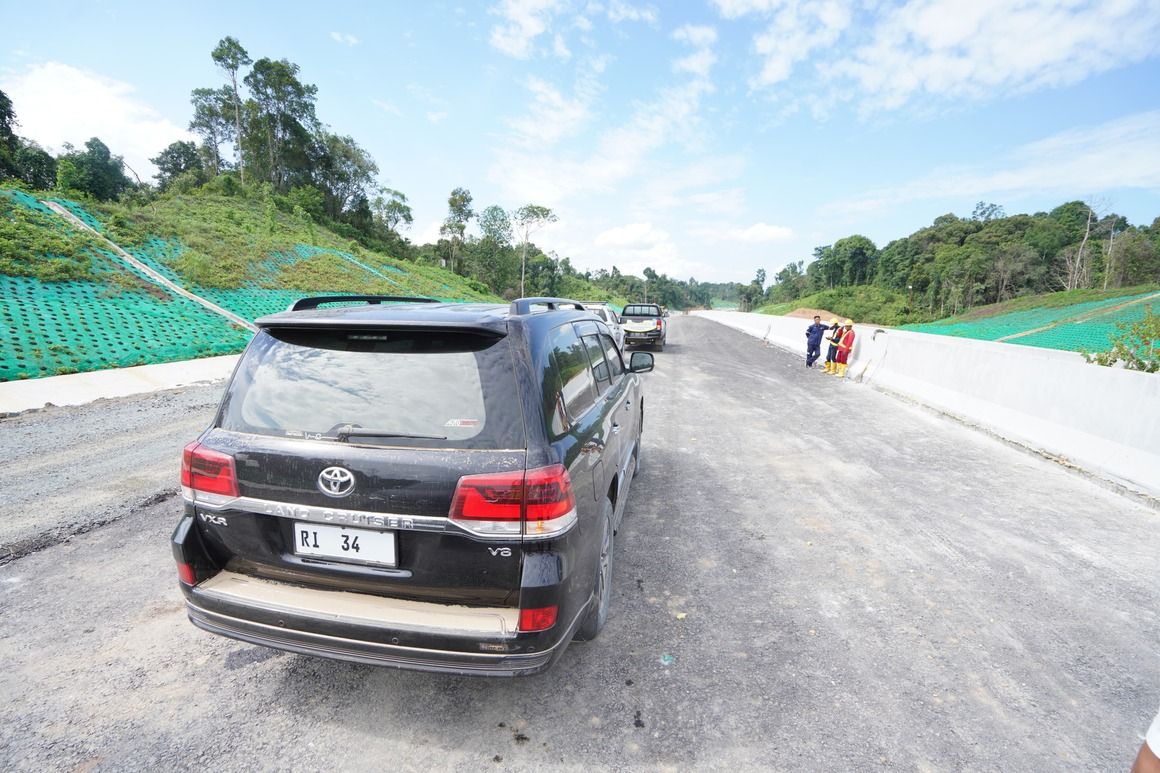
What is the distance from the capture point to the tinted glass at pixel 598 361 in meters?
3.41

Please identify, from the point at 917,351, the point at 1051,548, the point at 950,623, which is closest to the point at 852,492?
the point at 1051,548

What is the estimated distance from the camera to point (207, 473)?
7.41 ft

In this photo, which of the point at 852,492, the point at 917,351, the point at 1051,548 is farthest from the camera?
the point at 917,351

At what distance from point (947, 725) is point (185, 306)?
16.9 metres

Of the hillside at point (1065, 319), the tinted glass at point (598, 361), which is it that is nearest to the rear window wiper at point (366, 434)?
the tinted glass at point (598, 361)

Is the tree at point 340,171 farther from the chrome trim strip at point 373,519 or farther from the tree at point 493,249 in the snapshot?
the chrome trim strip at point 373,519

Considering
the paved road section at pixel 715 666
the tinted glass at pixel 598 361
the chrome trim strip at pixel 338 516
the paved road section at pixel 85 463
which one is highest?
the tinted glass at pixel 598 361

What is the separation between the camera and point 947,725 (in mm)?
2328

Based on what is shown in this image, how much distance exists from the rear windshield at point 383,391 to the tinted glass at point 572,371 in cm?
38

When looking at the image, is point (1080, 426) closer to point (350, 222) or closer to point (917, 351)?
point (917, 351)

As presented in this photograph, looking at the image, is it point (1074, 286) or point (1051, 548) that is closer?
point (1051, 548)

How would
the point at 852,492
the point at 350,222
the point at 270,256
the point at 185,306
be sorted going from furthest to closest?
the point at 350,222, the point at 270,256, the point at 185,306, the point at 852,492

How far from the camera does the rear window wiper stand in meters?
2.08

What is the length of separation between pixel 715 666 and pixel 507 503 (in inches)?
60.7
